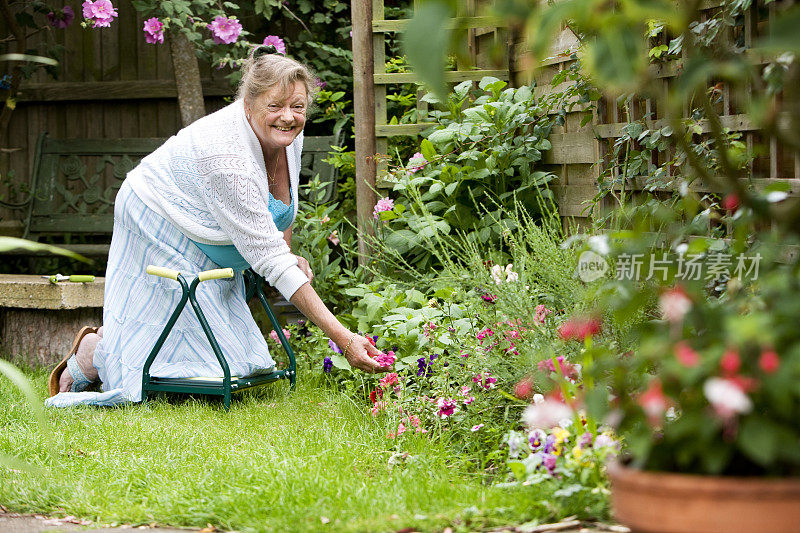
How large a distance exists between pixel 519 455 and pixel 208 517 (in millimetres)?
770

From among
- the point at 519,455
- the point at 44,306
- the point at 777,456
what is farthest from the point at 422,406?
the point at 44,306

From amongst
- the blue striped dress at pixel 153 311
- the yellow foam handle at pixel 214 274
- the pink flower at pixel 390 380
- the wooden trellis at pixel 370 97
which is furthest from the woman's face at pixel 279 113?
the pink flower at pixel 390 380

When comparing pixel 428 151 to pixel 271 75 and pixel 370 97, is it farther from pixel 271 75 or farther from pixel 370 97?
pixel 271 75

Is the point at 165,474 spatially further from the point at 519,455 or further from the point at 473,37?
the point at 473,37

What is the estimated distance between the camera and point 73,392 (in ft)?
12.7

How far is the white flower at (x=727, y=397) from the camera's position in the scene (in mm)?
1099

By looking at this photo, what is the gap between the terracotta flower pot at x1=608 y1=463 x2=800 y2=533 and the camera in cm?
117

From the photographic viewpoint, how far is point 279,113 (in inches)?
135

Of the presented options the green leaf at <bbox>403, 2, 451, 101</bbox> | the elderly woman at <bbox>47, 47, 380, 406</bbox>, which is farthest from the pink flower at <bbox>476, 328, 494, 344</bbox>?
the green leaf at <bbox>403, 2, 451, 101</bbox>

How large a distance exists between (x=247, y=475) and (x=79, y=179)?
428 cm

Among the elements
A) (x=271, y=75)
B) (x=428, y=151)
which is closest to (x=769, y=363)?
(x=271, y=75)

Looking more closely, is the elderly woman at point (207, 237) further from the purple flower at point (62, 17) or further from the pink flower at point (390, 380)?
the purple flower at point (62, 17)

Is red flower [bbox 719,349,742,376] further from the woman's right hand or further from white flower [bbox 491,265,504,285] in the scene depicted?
the woman's right hand

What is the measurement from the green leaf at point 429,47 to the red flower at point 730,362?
0.48 metres
